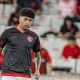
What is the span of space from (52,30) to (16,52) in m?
8.35

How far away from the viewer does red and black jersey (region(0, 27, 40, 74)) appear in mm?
7145

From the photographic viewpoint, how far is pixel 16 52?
7.15 m

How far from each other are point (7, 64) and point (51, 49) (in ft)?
25.1

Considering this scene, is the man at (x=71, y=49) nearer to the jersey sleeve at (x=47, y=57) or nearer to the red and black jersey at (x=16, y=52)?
the jersey sleeve at (x=47, y=57)

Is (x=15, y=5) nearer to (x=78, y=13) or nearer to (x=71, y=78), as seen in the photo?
(x=78, y=13)

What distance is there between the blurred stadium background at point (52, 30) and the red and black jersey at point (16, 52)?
474cm

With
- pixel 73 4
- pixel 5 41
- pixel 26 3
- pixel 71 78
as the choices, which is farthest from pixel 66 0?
pixel 5 41

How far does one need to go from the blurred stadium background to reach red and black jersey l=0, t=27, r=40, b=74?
474cm

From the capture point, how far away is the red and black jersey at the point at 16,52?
7145 millimetres

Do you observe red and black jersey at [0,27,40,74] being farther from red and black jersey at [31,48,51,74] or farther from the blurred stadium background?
red and black jersey at [31,48,51,74]

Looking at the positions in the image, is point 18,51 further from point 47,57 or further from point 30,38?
point 47,57

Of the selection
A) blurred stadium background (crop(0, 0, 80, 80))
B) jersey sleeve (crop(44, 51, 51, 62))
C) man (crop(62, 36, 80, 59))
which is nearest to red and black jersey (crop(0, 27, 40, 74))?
blurred stadium background (crop(0, 0, 80, 80))

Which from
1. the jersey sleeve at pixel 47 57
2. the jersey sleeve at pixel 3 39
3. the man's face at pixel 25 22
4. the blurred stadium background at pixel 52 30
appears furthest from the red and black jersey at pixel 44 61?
the man's face at pixel 25 22

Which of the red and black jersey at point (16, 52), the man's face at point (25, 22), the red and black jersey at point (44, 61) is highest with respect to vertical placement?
the man's face at point (25, 22)
